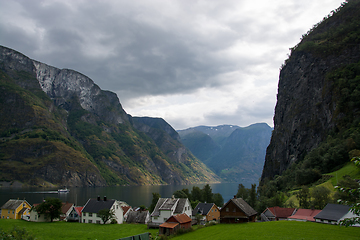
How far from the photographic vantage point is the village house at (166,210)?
58125 millimetres

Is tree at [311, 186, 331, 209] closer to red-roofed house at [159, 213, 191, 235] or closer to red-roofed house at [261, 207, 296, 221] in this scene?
red-roofed house at [261, 207, 296, 221]

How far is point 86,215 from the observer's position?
214ft

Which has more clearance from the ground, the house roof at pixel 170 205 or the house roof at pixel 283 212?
the house roof at pixel 170 205

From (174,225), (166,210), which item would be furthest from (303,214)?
(174,225)

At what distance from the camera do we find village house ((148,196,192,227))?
58125 mm

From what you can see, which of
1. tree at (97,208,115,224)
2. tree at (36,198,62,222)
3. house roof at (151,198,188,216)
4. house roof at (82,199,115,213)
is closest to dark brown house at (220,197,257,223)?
house roof at (151,198,188,216)

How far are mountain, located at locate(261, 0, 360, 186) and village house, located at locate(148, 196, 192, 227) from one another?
178 feet

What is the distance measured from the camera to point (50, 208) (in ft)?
199

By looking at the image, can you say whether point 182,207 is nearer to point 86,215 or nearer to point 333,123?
point 86,215

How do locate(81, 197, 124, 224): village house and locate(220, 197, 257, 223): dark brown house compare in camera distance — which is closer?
locate(220, 197, 257, 223): dark brown house

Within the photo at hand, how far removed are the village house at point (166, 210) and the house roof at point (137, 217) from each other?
340 inches

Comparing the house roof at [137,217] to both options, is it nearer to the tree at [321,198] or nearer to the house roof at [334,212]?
the house roof at [334,212]

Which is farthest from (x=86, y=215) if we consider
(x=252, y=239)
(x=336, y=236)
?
(x=336, y=236)

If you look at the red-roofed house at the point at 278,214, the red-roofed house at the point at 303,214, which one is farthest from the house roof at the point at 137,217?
the red-roofed house at the point at 303,214
